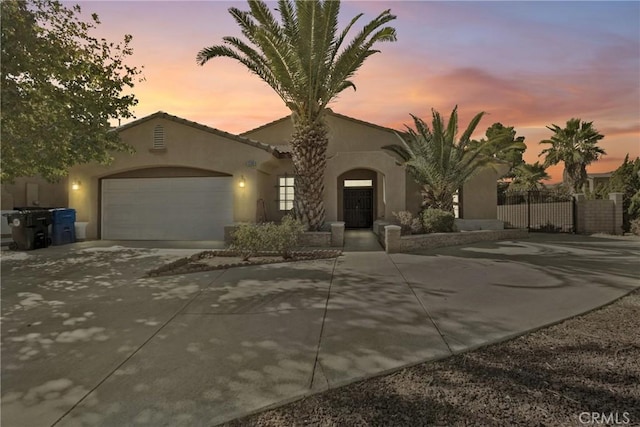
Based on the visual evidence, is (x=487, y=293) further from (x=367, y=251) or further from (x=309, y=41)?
(x=309, y=41)

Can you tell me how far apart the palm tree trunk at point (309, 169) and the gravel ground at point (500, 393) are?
9705mm

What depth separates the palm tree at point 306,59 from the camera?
38.0 feet

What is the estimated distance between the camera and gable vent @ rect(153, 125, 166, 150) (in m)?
14.6

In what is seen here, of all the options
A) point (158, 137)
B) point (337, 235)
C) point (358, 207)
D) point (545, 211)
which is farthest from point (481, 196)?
point (158, 137)

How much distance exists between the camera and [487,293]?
6484 mm

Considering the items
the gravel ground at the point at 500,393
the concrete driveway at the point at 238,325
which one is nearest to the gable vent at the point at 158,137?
the concrete driveway at the point at 238,325

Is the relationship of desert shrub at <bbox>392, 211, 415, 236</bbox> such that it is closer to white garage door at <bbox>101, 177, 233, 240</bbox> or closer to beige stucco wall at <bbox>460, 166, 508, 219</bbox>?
beige stucco wall at <bbox>460, 166, 508, 219</bbox>

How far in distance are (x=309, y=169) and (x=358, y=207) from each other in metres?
6.63

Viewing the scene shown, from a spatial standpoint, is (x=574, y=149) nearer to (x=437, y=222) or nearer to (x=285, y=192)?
(x=437, y=222)

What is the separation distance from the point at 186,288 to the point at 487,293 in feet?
19.0

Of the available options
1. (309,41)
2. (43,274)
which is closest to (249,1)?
(309,41)

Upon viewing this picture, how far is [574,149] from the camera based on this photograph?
29391 mm

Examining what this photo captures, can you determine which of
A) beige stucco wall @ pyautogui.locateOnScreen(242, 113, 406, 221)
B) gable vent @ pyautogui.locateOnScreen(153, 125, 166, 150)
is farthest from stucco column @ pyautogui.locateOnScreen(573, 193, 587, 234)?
gable vent @ pyautogui.locateOnScreen(153, 125, 166, 150)

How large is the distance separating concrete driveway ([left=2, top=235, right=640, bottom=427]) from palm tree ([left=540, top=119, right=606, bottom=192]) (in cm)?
2463
